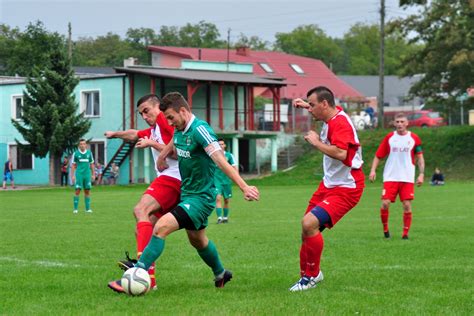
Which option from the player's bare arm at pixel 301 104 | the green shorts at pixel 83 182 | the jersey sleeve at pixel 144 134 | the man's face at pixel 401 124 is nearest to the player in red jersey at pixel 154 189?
the jersey sleeve at pixel 144 134

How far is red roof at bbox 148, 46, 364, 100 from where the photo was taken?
8569cm

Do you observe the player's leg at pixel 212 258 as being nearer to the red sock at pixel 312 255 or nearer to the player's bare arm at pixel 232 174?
the red sock at pixel 312 255

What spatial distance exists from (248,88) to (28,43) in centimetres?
2201

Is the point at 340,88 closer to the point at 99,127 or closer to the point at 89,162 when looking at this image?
the point at 99,127

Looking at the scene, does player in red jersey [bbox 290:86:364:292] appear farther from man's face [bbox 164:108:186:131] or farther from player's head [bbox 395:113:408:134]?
player's head [bbox 395:113:408:134]

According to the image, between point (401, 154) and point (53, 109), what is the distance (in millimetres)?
38217

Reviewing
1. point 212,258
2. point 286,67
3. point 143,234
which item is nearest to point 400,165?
point 212,258

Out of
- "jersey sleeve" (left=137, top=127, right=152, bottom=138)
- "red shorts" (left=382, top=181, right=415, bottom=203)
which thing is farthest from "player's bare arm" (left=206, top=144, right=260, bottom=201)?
"red shorts" (left=382, top=181, right=415, bottom=203)

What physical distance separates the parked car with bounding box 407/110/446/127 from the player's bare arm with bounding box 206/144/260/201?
60767mm

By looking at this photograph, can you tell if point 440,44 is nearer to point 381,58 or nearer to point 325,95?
point 381,58

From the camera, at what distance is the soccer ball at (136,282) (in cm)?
881

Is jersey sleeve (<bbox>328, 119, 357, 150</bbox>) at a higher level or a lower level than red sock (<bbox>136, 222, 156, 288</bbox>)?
higher

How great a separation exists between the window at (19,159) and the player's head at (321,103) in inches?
2101

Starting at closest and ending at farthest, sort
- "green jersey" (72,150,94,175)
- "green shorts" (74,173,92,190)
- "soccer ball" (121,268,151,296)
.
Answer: "soccer ball" (121,268,151,296)
"green shorts" (74,173,92,190)
"green jersey" (72,150,94,175)
